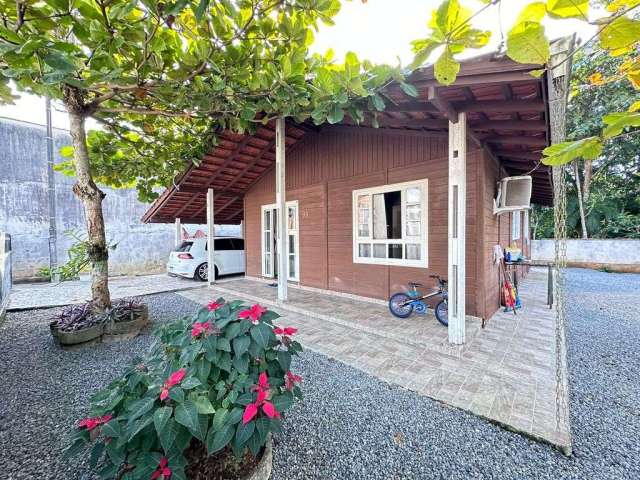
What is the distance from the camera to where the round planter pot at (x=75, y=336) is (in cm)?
329

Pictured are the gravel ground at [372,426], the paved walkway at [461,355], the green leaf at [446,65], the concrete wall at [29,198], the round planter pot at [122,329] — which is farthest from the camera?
the concrete wall at [29,198]

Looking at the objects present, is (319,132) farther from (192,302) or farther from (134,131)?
(192,302)

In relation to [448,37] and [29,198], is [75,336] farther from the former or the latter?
[29,198]

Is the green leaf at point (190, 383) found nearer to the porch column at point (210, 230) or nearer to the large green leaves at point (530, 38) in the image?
the large green leaves at point (530, 38)

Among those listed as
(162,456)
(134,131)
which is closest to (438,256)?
(162,456)

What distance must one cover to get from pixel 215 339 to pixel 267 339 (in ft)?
0.88

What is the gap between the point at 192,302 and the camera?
5664 millimetres

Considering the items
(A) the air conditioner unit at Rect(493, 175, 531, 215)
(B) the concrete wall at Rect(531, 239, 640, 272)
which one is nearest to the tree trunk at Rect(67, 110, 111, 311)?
(A) the air conditioner unit at Rect(493, 175, 531, 215)

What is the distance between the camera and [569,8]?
577 millimetres

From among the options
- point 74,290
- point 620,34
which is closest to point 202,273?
point 74,290

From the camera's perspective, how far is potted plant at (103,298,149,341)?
11.7 feet

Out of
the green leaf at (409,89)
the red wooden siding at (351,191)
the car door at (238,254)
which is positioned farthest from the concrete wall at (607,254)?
the car door at (238,254)

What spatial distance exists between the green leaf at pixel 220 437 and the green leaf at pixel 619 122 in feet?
5.17

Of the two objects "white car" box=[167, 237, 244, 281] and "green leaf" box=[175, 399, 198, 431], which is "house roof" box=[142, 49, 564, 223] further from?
"green leaf" box=[175, 399, 198, 431]
